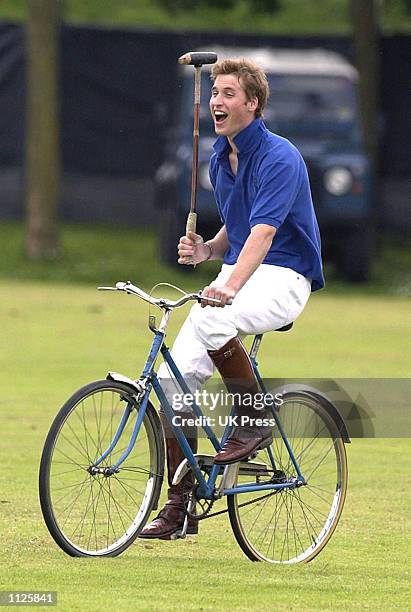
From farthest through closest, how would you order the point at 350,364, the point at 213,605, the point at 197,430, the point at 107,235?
the point at 107,235
the point at 350,364
the point at 197,430
the point at 213,605

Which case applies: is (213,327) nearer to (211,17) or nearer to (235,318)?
(235,318)

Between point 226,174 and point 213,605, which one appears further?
point 226,174

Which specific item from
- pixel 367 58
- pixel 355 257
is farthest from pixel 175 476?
pixel 367 58

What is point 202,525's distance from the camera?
791 centimetres

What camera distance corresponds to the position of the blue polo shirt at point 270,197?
6703mm

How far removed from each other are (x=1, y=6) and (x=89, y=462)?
25.8 metres

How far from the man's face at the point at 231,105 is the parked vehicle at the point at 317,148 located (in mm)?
13673

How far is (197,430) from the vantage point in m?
6.85

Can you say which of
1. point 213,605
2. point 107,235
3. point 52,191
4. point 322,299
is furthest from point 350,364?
point 107,235

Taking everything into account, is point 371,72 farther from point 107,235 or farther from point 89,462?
point 89,462

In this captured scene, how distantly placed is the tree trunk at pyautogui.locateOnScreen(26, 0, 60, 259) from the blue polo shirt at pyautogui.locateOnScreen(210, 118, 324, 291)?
16.1 m

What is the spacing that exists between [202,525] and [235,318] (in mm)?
1516

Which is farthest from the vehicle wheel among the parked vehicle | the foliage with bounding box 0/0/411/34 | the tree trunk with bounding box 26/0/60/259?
the foliage with bounding box 0/0/411/34

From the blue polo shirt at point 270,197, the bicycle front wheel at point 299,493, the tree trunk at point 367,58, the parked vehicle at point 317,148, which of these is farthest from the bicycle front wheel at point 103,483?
the tree trunk at point 367,58
